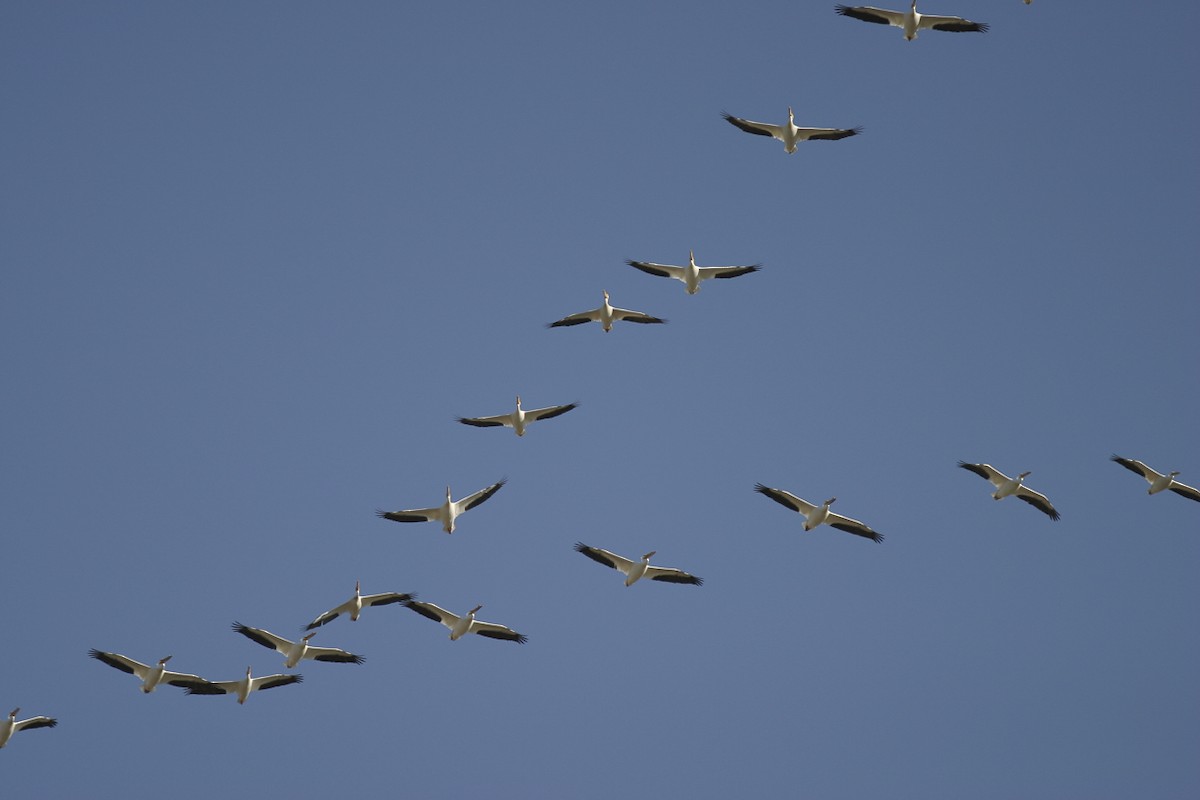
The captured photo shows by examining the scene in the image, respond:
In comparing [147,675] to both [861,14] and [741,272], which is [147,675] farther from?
[861,14]

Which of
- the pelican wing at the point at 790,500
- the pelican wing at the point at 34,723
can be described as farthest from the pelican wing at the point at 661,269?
the pelican wing at the point at 34,723

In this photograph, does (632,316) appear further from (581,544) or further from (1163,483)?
(1163,483)

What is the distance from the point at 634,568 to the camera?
34500 millimetres

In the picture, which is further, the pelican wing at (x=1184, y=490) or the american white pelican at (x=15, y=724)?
the pelican wing at (x=1184, y=490)

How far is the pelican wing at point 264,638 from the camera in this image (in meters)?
32.5

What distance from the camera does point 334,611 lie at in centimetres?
3353

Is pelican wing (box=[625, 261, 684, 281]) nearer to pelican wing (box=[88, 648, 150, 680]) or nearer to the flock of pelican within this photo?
the flock of pelican

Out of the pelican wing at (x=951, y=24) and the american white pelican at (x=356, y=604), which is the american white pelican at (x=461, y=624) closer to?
the american white pelican at (x=356, y=604)

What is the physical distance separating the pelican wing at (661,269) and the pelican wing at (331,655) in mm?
12777

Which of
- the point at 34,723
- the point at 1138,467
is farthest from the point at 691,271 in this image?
the point at 34,723

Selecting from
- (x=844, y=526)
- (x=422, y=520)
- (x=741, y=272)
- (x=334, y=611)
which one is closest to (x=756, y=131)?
(x=741, y=272)

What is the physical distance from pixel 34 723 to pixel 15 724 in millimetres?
589

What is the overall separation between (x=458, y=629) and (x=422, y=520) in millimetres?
2982

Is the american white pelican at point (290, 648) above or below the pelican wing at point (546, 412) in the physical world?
below
